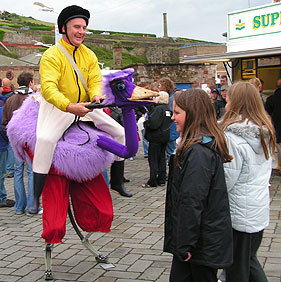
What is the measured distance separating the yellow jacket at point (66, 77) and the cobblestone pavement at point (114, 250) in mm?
1652

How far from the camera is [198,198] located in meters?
2.82

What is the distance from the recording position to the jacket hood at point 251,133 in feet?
10.7

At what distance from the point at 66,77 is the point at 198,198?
1909 millimetres

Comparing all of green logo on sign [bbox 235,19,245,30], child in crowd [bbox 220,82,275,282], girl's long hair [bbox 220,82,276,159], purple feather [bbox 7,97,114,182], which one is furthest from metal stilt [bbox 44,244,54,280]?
green logo on sign [bbox 235,19,245,30]

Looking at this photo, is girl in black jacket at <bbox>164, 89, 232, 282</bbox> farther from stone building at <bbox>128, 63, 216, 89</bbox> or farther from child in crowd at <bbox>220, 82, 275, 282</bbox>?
stone building at <bbox>128, 63, 216, 89</bbox>

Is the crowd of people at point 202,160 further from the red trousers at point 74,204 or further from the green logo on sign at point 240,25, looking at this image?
the green logo on sign at point 240,25

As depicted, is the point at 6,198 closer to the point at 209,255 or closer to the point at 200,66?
the point at 209,255

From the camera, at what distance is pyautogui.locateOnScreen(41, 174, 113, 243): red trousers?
13.6 ft

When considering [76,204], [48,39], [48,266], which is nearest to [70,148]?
[76,204]

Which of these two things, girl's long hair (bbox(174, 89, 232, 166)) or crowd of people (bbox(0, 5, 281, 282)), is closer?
crowd of people (bbox(0, 5, 281, 282))

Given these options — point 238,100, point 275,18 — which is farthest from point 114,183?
point 275,18

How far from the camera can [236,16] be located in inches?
472

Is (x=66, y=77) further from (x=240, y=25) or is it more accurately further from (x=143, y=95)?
(x=240, y=25)

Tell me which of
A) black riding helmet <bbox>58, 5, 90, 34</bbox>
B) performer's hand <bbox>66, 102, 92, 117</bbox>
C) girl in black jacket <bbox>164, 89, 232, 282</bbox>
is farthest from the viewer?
black riding helmet <bbox>58, 5, 90, 34</bbox>
